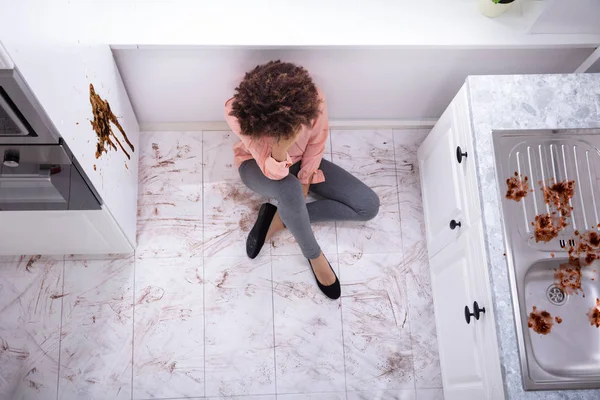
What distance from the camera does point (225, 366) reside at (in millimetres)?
2012

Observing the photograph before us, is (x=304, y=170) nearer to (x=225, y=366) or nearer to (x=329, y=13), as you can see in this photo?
(x=329, y=13)

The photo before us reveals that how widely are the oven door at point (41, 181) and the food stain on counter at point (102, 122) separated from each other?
0.16 metres

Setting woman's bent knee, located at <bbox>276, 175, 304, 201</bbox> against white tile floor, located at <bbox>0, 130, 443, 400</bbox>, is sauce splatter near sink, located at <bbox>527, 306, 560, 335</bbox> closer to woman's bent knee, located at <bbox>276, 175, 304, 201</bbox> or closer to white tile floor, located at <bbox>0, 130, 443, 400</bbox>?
white tile floor, located at <bbox>0, 130, 443, 400</bbox>

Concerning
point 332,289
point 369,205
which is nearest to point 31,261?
point 332,289

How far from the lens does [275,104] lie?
1492mm

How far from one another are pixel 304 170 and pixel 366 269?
51 cm

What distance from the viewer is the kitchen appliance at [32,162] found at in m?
1.05

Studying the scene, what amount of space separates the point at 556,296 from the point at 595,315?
11cm

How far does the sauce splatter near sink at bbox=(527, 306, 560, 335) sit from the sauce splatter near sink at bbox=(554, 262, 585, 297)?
117 mm

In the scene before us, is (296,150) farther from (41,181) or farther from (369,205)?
(41,181)

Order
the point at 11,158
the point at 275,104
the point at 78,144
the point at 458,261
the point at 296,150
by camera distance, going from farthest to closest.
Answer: the point at 296,150
the point at 458,261
the point at 275,104
the point at 78,144
the point at 11,158

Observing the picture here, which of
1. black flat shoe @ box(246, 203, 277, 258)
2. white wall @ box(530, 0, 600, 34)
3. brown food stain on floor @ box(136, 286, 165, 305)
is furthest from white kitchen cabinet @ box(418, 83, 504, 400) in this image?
brown food stain on floor @ box(136, 286, 165, 305)

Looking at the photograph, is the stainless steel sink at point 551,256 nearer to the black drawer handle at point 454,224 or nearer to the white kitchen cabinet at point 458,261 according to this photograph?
the white kitchen cabinet at point 458,261

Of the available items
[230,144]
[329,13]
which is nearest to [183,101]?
[230,144]
